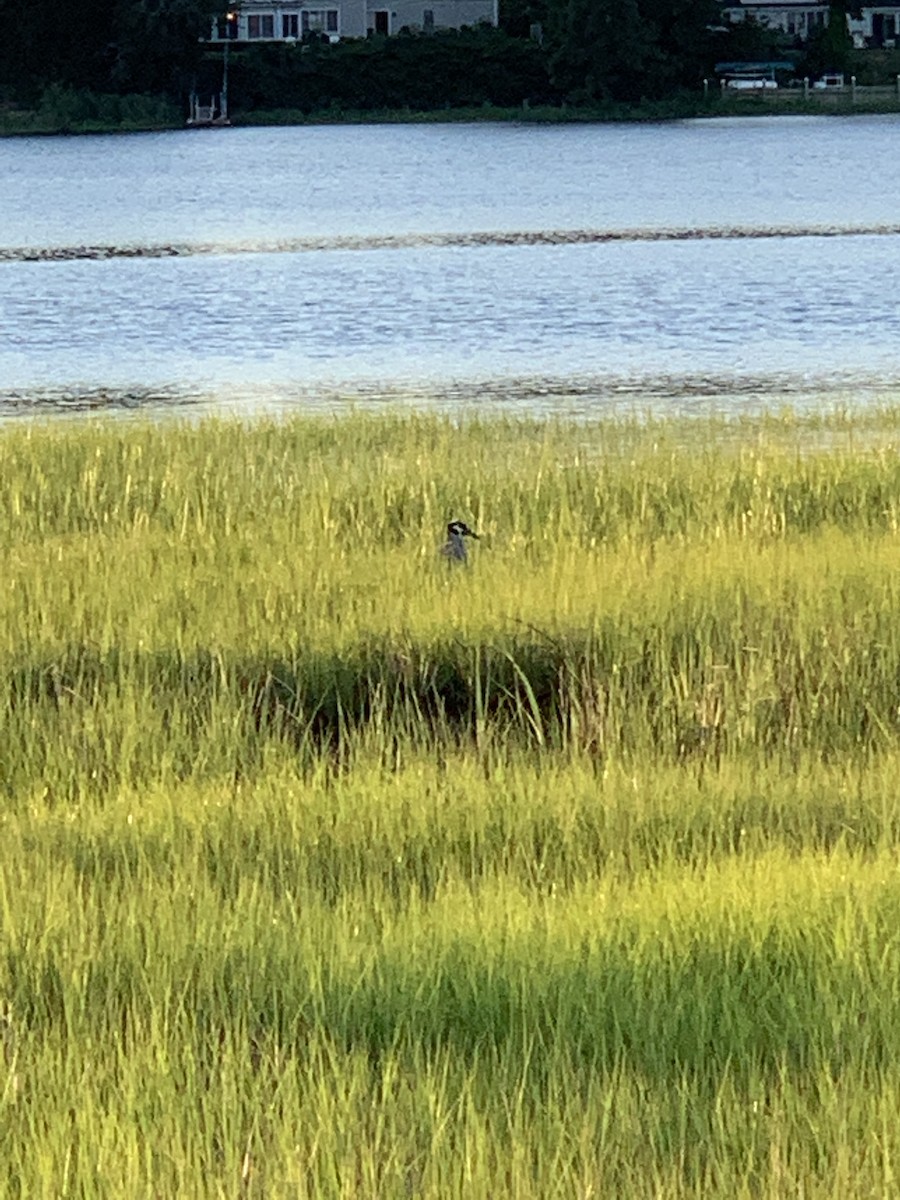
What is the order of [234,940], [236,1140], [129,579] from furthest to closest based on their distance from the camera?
1. [129,579]
2. [234,940]
3. [236,1140]

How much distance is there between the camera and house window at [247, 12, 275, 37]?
402 feet

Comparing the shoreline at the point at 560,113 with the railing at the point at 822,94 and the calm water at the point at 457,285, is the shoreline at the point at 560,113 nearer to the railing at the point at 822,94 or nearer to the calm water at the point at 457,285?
the railing at the point at 822,94

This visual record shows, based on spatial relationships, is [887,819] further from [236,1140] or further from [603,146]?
[603,146]

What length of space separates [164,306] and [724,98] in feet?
280

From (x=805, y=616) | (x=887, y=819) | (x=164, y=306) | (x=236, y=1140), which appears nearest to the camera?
(x=236, y=1140)

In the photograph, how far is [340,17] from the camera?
122500 millimetres

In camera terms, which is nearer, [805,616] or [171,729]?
[171,729]

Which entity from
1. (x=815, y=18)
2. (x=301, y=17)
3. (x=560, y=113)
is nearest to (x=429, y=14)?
(x=301, y=17)

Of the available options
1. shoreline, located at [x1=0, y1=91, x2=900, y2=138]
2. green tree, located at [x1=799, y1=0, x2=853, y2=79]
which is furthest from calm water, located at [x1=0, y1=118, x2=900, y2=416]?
green tree, located at [x1=799, y1=0, x2=853, y2=79]

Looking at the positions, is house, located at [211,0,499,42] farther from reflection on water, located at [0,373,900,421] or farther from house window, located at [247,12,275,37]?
reflection on water, located at [0,373,900,421]

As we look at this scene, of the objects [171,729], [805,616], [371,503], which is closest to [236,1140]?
[171,729]

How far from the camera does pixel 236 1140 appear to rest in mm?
3771

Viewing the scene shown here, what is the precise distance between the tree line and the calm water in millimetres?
25431

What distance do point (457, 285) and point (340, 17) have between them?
8754cm
